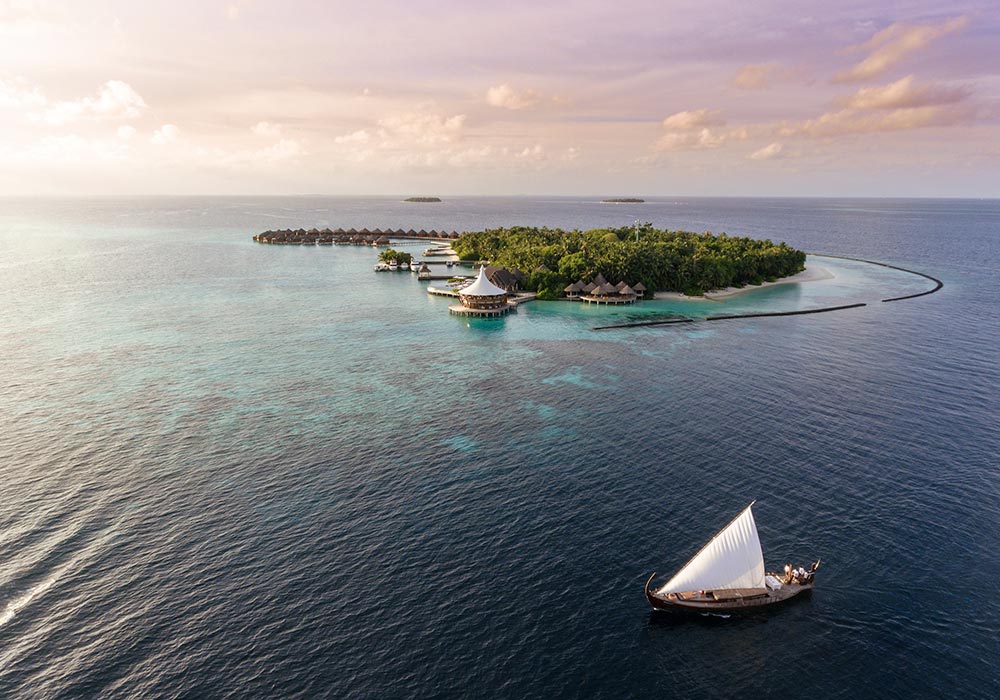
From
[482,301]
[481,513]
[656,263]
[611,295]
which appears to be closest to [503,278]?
[482,301]

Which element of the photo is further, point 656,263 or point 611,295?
point 656,263

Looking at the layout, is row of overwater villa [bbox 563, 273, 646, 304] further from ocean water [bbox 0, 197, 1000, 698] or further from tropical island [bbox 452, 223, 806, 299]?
ocean water [bbox 0, 197, 1000, 698]

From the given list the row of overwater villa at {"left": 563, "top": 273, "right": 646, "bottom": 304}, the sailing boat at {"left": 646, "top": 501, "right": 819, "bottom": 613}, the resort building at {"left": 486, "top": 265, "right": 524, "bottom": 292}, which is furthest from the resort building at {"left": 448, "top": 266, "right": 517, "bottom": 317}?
the sailing boat at {"left": 646, "top": 501, "right": 819, "bottom": 613}

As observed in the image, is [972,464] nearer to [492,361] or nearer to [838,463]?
[838,463]

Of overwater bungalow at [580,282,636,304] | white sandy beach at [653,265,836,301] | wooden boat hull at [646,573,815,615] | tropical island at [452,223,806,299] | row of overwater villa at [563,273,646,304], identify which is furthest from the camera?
tropical island at [452,223,806,299]

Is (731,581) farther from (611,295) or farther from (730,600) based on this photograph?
(611,295)

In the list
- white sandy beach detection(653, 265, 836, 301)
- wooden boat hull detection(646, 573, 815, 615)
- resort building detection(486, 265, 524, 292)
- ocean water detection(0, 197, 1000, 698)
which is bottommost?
wooden boat hull detection(646, 573, 815, 615)
